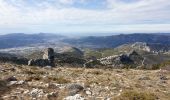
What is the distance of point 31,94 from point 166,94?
10308mm

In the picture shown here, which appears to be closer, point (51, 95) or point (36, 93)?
point (51, 95)

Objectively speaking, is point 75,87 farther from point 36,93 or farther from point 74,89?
point 36,93

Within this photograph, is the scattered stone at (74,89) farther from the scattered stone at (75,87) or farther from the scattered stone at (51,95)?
the scattered stone at (51,95)

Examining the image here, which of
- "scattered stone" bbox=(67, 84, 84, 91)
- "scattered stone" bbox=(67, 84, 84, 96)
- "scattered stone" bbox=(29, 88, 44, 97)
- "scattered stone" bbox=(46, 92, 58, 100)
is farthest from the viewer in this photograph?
"scattered stone" bbox=(67, 84, 84, 91)

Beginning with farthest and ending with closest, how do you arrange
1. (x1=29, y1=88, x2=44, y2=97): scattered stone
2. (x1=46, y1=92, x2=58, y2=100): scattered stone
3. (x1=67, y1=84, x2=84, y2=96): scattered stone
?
1. (x1=67, y1=84, x2=84, y2=96): scattered stone
2. (x1=29, y1=88, x2=44, y2=97): scattered stone
3. (x1=46, y1=92, x2=58, y2=100): scattered stone

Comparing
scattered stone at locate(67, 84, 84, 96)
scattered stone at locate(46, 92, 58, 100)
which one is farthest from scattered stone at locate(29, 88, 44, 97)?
scattered stone at locate(67, 84, 84, 96)

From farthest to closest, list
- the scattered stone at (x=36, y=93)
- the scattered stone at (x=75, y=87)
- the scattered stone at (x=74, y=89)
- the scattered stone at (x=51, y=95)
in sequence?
the scattered stone at (x=75, y=87), the scattered stone at (x=74, y=89), the scattered stone at (x=36, y=93), the scattered stone at (x=51, y=95)

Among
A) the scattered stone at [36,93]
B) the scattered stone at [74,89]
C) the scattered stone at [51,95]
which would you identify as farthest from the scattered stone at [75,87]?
the scattered stone at [36,93]

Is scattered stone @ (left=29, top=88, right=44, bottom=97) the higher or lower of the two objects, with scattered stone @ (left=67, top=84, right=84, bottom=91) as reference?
lower

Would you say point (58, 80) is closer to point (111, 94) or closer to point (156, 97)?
point (111, 94)

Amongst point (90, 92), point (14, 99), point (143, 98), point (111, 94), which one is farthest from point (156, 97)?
point (14, 99)

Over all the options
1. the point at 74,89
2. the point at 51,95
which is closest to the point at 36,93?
the point at 51,95

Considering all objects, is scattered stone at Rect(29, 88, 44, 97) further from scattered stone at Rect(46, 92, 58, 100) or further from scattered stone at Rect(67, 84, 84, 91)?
scattered stone at Rect(67, 84, 84, 91)

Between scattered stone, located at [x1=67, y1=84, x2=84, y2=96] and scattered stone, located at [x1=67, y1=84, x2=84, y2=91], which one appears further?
scattered stone, located at [x1=67, y1=84, x2=84, y2=91]
